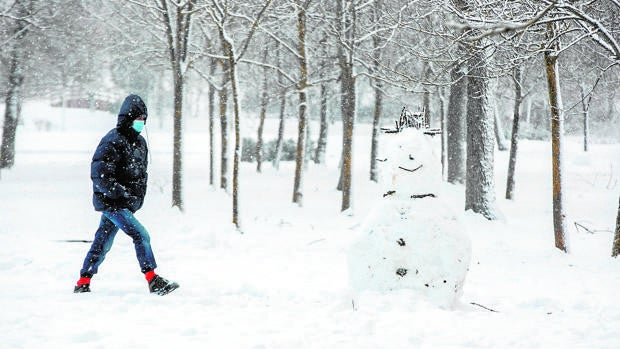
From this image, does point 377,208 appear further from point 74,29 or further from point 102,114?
point 102,114

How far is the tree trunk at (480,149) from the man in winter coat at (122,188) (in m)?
7.43

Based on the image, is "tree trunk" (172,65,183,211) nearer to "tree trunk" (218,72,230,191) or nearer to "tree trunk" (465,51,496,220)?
"tree trunk" (218,72,230,191)

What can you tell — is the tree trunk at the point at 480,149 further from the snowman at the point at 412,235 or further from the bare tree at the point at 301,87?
the snowman at the point at 412,235

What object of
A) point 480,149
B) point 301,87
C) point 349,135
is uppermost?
point 301,87

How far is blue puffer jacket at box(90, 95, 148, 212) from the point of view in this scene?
518 centimetres

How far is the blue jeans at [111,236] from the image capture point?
208 inches

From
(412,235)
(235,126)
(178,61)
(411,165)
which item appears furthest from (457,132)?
(412,235)

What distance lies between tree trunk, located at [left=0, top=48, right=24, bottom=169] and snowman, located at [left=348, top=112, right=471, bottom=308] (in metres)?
18.7

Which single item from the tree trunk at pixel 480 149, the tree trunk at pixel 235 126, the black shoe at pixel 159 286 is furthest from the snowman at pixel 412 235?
the tree trunk at pixel 480 149

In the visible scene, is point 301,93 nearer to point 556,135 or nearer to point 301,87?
point 301,87

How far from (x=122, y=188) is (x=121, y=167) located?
0.75ft

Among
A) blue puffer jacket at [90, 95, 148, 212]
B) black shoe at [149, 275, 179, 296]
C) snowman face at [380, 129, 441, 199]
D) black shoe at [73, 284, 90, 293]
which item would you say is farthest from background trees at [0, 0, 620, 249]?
black shoe at [73, 284, 90, 293]

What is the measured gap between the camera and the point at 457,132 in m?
14.4

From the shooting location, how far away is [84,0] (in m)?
19.2
